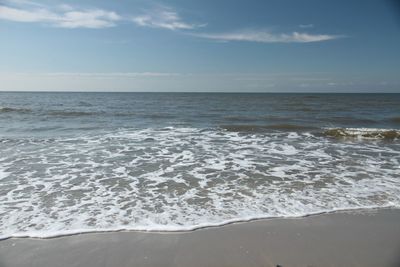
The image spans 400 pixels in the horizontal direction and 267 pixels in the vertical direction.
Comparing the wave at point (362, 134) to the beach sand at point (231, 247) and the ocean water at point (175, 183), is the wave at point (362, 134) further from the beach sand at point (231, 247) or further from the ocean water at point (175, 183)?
the beach sand at point (231, 247)

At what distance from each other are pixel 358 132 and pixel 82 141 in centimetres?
1345

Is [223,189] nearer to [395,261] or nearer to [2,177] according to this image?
[395,261]

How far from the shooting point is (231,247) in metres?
4.01

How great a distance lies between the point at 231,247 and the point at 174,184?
9.49 ft

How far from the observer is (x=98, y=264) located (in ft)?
12.0

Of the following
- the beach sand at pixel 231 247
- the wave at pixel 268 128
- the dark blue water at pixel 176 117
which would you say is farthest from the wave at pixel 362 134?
the beach sand at pixel 231 247

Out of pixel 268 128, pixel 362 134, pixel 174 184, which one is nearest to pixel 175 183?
pixel 174 184

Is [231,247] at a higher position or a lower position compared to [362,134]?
lower

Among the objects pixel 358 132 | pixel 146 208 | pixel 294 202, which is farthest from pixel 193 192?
pixel 358 132

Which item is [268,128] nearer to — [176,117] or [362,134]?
[362,134]

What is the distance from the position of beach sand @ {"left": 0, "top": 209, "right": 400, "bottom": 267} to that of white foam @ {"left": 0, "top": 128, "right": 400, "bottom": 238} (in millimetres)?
306

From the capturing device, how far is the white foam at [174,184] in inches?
193

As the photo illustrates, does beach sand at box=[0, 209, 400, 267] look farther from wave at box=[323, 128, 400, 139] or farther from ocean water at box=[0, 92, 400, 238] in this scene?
wave at box=[323, 128, 400, 139]

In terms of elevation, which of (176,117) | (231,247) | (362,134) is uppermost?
(176,117)
